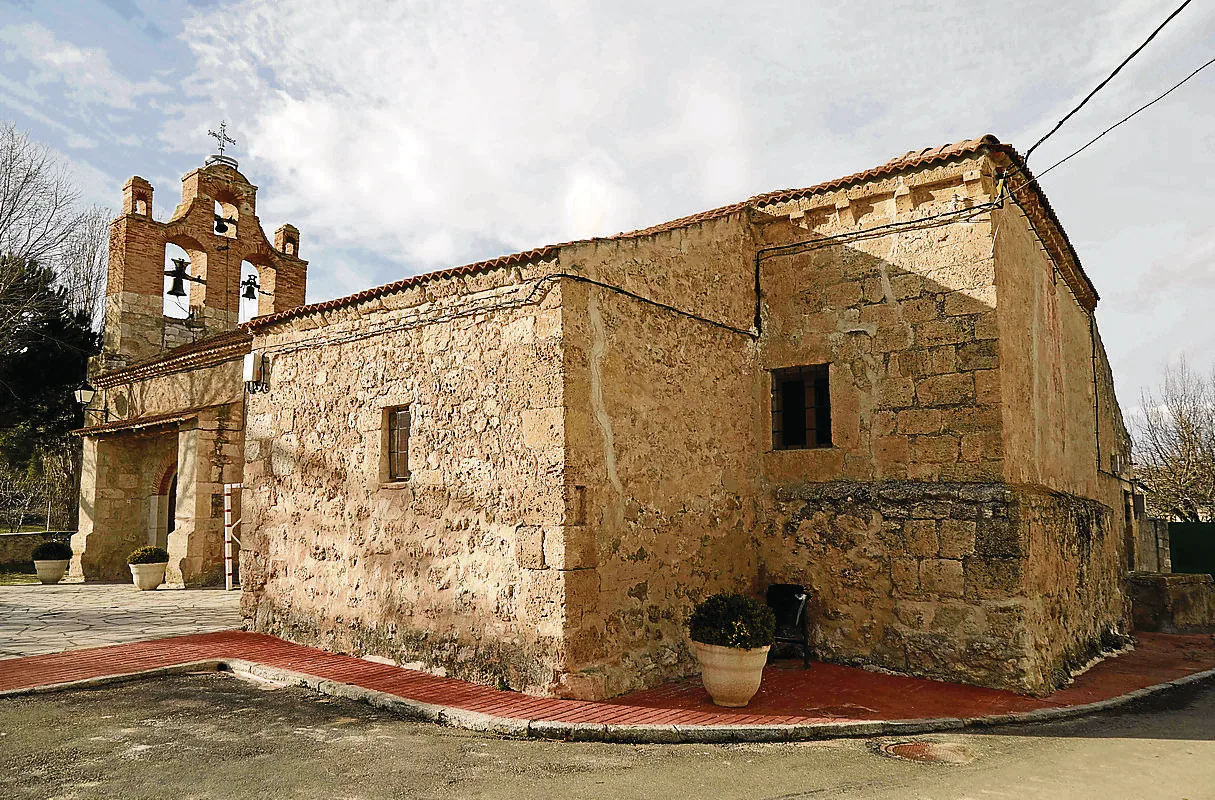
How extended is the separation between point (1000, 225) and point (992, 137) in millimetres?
882

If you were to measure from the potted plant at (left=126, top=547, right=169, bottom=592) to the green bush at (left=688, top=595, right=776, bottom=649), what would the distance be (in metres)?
11.3

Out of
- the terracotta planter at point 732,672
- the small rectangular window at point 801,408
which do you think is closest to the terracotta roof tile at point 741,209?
the small rectangular window at point 801,408

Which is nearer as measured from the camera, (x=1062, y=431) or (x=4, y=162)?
(x=1062, y=431)

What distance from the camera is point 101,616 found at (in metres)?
11.0

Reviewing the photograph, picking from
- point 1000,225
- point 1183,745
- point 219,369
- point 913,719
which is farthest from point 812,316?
point 219,369

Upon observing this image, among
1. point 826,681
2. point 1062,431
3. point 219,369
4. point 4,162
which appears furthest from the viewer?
point 4,162

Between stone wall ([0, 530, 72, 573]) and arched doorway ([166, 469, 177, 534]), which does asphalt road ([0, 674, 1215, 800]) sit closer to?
arched doorway ([166, 469, 177, 534])

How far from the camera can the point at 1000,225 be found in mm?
8078

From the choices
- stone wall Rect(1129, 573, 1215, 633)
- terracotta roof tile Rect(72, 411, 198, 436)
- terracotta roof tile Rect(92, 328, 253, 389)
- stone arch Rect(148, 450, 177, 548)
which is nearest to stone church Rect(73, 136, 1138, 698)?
stone wall Rect(1129, 573, 1215, 633)

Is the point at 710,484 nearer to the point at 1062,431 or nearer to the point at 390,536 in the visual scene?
the point at 390,536

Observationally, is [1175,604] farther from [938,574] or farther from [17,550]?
[17,550]

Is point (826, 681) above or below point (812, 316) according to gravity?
below

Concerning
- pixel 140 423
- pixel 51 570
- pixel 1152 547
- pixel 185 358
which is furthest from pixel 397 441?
pixel 1152 547

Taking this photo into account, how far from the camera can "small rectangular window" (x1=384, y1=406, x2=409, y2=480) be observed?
8.26m
